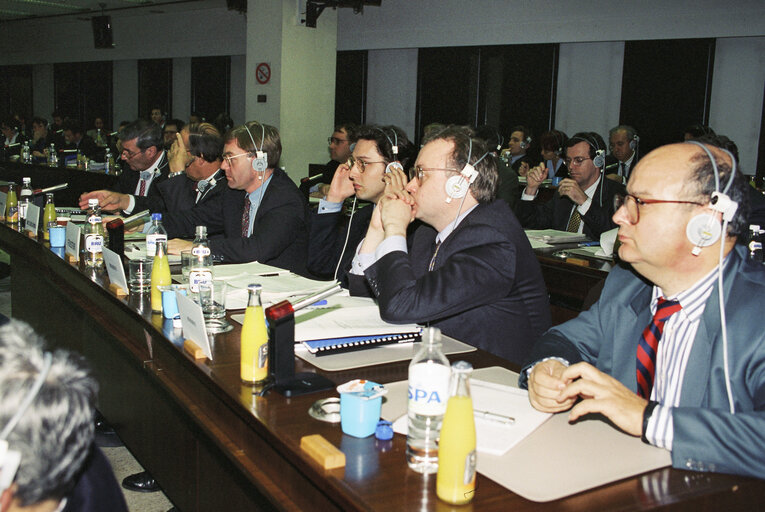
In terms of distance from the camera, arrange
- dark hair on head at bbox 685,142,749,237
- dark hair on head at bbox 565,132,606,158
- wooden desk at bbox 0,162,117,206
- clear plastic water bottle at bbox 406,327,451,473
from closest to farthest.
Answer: clear plastic water bottle at bbox 406,327,451,473
dark hair on head at bbox 685,142,749,237
dark hair on head at bbox 565,132,606,158
wooden desk at bbox 0,162,117,206

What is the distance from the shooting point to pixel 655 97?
742cm

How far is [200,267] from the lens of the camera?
216cm

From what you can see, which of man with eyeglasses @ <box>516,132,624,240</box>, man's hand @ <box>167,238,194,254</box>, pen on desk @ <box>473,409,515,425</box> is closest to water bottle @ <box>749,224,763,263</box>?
man with eyeglasses @ <box>516,132,624,240</box>

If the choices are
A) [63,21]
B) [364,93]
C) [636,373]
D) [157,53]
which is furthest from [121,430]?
[63,21]

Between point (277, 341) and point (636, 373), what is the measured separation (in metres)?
0.77

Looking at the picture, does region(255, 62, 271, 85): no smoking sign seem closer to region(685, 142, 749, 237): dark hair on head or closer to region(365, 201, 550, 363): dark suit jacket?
region(365, 201, 550, 363): dark suit jacket

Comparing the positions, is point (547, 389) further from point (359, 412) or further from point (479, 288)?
point (479, 288)

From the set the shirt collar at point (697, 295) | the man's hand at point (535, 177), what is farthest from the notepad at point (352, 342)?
the man's hand at point (535, 177)

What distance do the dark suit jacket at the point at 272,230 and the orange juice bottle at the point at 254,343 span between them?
1.52m

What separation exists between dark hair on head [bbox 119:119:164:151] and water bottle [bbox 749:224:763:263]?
3481 millimetres

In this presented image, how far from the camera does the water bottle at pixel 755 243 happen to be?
111 inches

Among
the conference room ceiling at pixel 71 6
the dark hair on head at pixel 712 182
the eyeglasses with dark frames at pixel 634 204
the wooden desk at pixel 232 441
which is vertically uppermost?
the conference room ceiling at pixel 71 6

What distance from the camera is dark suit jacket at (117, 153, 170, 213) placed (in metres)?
4.43

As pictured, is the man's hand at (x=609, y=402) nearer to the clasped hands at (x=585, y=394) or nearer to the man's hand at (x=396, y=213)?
the clasped hands at (x=585, y=394)
